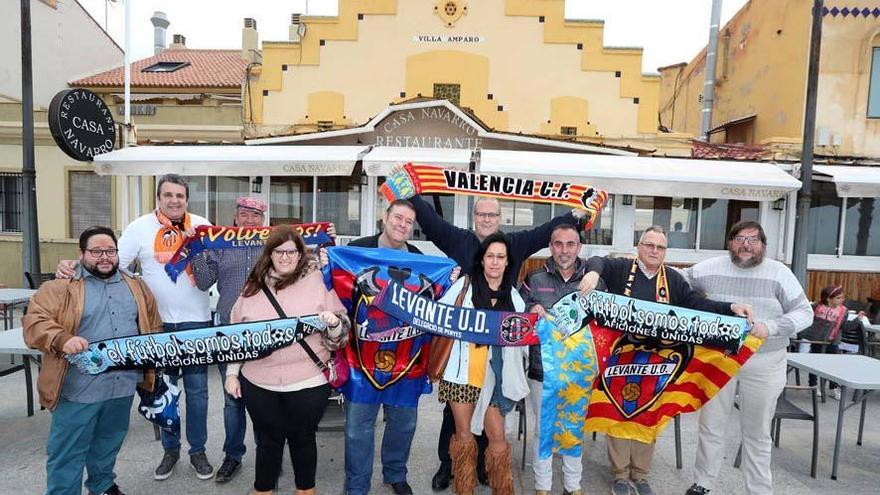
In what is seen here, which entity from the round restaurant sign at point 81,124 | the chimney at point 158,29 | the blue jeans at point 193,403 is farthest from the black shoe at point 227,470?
the chimney at point 158,29

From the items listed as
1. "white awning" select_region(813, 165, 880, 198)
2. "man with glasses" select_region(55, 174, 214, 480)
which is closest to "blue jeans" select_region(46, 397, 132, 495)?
"man with glasses" select_region(55, 174, 214, 480)

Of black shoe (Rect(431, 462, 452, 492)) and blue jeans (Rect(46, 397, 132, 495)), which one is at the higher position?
blue jeans (Rect(46, 397, 132, 495))

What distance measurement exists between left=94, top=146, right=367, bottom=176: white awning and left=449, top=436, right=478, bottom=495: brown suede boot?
5.03m

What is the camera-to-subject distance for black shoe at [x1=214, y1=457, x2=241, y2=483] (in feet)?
11.9

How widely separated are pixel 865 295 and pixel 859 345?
4.42 metres

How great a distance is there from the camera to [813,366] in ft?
13.6

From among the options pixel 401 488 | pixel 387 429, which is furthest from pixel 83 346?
pixel 401 488

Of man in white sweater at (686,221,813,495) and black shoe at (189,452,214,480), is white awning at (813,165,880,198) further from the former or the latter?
black shoe at (189,452,214,480)

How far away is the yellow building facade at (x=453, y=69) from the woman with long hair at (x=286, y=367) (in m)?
9.81

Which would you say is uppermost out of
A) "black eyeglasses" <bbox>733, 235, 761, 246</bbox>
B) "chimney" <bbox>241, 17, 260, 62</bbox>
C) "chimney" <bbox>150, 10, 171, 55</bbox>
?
"chimney" <bbox>150, 10, 171, 55</bbox>

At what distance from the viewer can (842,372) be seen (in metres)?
4.00

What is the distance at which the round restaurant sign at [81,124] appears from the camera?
8000 millimetres

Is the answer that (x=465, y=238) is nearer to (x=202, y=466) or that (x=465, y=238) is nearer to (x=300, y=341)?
(x=300, y=341)

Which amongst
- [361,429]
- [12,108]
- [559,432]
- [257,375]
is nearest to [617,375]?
[559,432]
